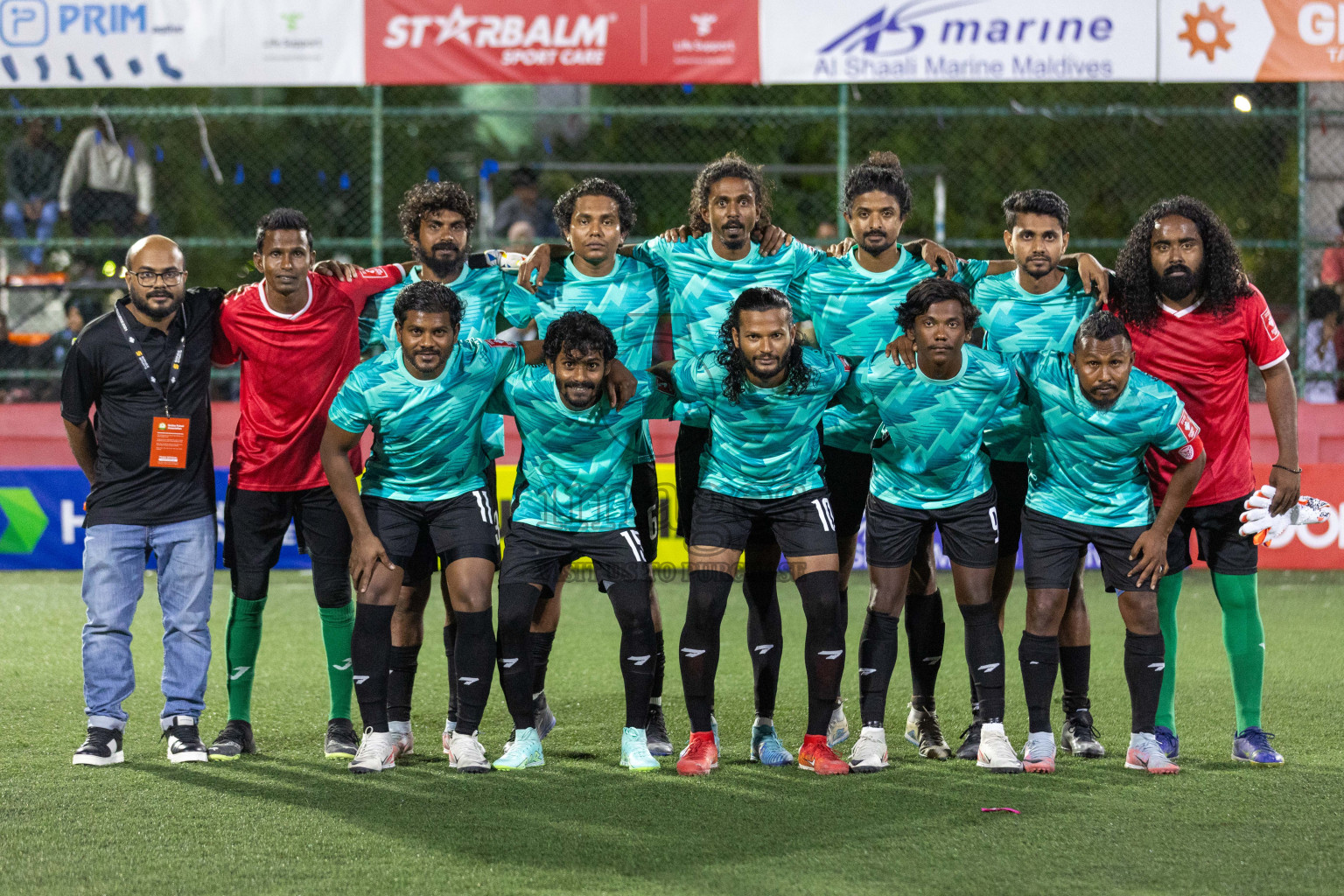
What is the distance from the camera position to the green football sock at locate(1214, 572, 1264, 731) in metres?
5.57

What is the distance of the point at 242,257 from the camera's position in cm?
2011

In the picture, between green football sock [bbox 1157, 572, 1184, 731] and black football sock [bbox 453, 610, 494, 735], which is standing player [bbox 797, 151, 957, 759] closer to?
green football sock [bbox 1157, 572, 1184, 731]

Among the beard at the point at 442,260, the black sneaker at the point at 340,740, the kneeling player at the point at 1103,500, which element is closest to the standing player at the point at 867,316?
the kneeling player at the point at 1103,500

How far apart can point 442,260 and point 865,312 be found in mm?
1586

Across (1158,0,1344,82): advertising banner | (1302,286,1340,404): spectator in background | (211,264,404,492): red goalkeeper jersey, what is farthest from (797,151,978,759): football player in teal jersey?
(1302,286,1340,404): spectator in background

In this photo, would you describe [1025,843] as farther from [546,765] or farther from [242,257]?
[242,257]

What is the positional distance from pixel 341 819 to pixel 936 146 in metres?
17.3

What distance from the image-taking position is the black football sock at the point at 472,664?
541cm

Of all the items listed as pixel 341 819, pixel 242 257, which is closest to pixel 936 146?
pixel 242 257

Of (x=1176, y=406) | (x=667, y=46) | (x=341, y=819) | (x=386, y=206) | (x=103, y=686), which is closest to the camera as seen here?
(x=341, y=819)

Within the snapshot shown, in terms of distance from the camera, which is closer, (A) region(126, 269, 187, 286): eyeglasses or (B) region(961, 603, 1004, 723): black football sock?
(B) region(961, 603, 1004, 723): black football sock

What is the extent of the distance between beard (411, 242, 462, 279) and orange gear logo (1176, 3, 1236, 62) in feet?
24.1

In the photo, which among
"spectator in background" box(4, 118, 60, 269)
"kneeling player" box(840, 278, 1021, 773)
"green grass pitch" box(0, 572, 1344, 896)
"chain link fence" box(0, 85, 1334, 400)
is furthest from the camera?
"chain link fence" box(0, 85, 1334, 400)

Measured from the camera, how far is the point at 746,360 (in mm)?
5328
